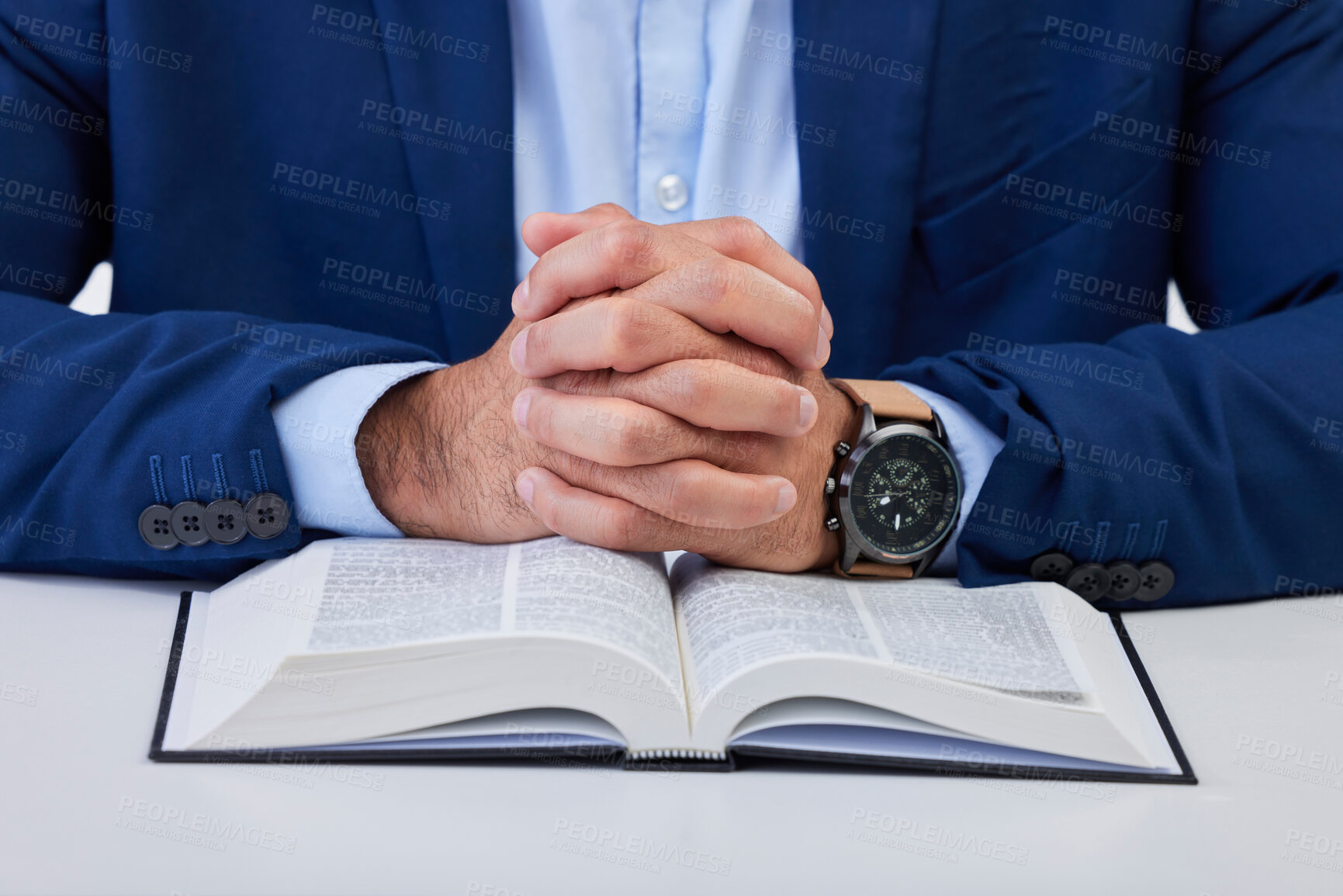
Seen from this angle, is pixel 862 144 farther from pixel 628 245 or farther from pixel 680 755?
pixel 680 755

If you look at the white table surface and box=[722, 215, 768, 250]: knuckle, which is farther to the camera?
box=[722, 215, 768, 250]: knuckle

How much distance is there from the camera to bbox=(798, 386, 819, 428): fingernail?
3.37ft

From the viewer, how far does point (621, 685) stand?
84 cm

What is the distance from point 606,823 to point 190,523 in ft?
1.77

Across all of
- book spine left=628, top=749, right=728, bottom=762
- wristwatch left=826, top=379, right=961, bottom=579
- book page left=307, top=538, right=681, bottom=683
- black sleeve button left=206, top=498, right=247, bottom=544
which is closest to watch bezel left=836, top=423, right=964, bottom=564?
wristwatch left=826, top=379, right=961, bottom=579

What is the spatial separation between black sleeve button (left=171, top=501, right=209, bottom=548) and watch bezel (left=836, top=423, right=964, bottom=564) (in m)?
0.65

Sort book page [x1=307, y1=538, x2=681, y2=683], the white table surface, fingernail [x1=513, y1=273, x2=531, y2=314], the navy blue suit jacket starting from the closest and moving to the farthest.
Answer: the white table surface, book page [x1=307, y1=538, x2=681, y2=683], fingernail [x1=513, y1=273, x2=531, y2=314], the navy blue suit jacket

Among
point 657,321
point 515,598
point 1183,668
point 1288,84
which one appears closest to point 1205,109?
point 1288,84

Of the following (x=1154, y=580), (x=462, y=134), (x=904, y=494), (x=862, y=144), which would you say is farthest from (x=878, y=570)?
(x=462, y=134)

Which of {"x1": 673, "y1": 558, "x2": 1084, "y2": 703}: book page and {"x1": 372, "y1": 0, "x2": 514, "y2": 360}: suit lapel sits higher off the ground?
{"x1": 372, "y1": 0, "x2": 514, "y2": 360}: suit lapel

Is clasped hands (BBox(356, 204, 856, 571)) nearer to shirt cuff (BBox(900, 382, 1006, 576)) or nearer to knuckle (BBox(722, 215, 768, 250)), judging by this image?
knuckle (BBox(722, 215, 768, 250))

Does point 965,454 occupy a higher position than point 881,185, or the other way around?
point 881,185

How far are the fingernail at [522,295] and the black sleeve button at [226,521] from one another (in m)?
0.34

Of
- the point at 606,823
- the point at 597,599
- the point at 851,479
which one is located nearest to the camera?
the point at 606,823
